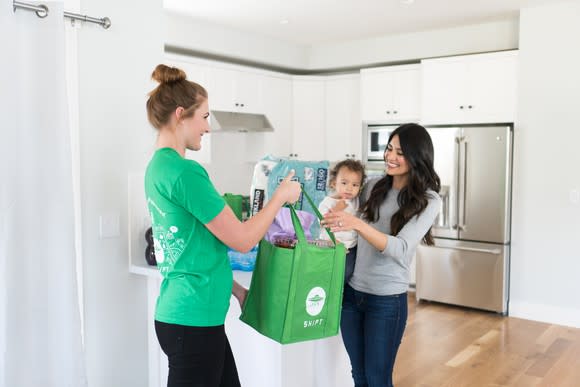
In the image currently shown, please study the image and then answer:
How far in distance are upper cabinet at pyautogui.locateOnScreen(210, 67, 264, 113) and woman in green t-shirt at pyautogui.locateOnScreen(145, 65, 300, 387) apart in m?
3.75

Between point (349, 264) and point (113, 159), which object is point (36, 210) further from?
point (349, 264)

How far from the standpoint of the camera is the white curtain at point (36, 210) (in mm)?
2160

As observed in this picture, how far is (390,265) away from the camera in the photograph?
6.89 ft

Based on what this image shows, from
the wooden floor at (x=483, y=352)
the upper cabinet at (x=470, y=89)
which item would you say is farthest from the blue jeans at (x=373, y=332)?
the upper cabinet at (x=470, y=89)

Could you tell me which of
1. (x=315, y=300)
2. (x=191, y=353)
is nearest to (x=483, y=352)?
(x=315, y=300)

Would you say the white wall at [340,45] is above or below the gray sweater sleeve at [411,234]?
above

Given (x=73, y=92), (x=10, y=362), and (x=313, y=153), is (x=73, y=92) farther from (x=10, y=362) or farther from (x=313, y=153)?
(x=313, y=153)

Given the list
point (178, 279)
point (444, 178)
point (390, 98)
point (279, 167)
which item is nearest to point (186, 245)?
point (178, 279)

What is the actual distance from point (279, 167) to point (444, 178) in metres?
3.00

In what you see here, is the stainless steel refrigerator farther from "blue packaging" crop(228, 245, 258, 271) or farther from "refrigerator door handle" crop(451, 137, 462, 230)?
"blue packaging" crop(228, 245, 258, 271)

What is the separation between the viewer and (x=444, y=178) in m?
5.17

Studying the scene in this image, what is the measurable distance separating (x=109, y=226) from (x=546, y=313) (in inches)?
147

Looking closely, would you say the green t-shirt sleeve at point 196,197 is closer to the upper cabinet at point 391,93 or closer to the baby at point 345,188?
the baby at point 345,188

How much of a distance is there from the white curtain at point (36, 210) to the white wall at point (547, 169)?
150 inches
